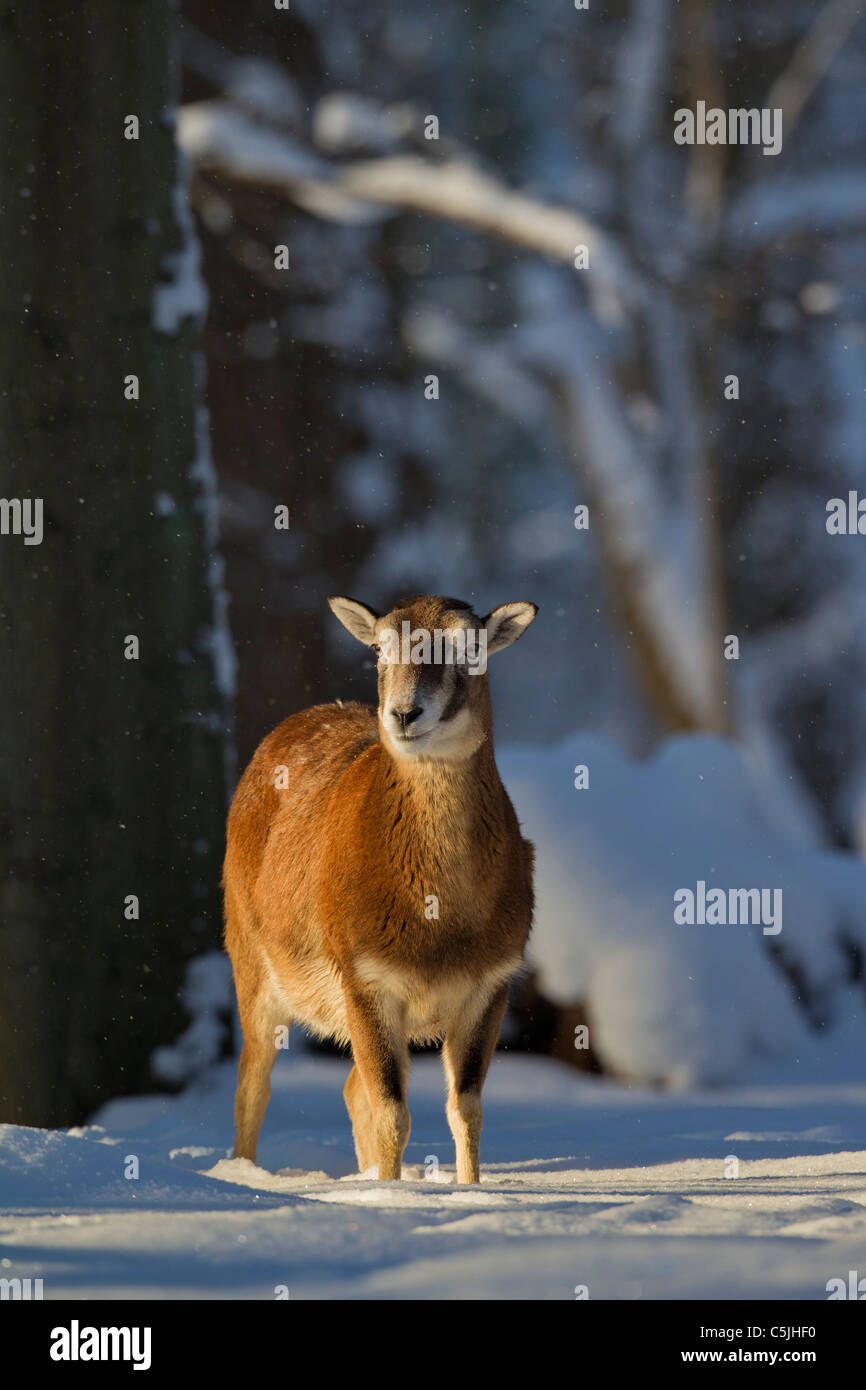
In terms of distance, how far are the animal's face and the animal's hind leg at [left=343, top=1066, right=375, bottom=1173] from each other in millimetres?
1474

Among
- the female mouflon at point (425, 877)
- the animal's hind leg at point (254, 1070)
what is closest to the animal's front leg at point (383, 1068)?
the female mouflon at point (425, 877)

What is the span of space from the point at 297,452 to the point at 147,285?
816 cm

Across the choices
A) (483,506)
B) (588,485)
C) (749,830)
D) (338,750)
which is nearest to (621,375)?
(588,485)

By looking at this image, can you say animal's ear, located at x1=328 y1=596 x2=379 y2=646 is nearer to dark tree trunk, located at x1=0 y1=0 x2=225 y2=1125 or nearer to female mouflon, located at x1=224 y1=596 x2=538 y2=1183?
female mouflon, located at x1=224 y1=596 x2=538 y2=1183

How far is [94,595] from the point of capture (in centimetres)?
772

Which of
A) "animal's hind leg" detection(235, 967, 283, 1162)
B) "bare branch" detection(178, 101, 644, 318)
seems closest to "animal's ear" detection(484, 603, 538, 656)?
"animal's hind leg" detection(235, 967, 283, 1162)

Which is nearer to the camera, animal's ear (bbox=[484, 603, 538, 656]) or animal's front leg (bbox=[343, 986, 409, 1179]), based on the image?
animal's front leg (bbox=[343, 986, 409, 1179])

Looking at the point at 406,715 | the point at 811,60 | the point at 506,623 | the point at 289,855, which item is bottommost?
the point at 289,855

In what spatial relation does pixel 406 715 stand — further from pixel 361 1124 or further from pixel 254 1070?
pixel 254 1070

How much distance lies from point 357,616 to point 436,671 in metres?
0.59

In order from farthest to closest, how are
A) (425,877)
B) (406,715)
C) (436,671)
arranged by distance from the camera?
(425,877) → (436,671) → (406,715)

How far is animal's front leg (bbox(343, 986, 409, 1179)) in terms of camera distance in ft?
17.5

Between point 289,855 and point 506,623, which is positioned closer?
point 506,623

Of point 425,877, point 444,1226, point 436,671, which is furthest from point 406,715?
point 444,1226
